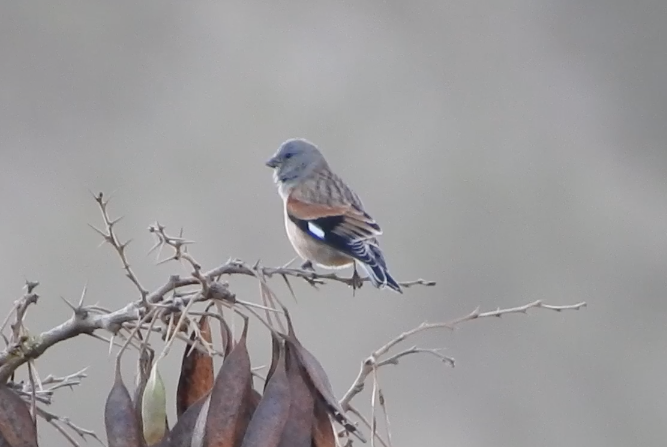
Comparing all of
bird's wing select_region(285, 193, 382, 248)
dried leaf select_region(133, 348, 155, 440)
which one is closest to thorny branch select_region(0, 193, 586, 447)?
dried leaf select_region(133, 348, 155, 440)

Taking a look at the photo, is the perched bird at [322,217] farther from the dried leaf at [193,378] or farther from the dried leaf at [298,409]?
the dried leaf at [298,409]

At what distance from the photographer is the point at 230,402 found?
1660 mm

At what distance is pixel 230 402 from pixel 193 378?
0.24 m

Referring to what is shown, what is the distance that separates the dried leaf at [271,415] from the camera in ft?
5.35

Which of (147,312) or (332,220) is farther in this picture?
(332,220)

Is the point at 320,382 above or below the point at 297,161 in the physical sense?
below

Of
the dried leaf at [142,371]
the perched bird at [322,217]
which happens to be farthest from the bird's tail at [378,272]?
the dried leaf at [142,371]

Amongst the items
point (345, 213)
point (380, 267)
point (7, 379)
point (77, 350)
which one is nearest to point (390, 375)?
point (77, 350)

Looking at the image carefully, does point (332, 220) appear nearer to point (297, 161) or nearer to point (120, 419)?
point (297, 161)

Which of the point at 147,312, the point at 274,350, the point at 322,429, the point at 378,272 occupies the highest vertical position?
the point at 378,272

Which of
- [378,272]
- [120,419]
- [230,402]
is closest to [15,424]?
[120,419]

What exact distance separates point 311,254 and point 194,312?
2862mm

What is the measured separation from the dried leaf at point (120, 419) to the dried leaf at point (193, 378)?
0.41ft

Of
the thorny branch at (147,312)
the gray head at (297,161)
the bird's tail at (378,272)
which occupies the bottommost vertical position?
the thorny branch at (147,312)
